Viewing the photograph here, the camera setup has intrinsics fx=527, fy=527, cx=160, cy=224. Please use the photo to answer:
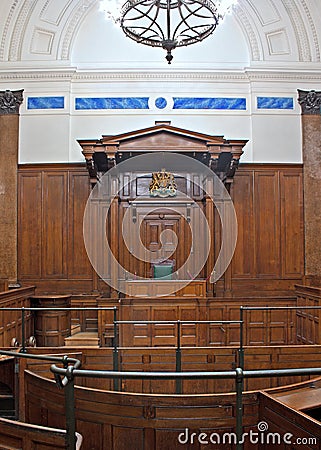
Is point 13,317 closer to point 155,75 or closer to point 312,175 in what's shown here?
point 155,75

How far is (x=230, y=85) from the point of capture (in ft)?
37.2

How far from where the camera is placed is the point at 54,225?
437 inches

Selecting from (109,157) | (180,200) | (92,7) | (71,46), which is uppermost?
Answer: (92,7)

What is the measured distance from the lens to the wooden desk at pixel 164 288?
882 cm

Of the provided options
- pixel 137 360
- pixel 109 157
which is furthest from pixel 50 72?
pixel 137 360

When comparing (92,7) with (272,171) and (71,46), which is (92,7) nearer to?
(71,46)

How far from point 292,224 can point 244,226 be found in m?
1.05

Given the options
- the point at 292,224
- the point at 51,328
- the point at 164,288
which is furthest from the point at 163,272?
the point at 292,224

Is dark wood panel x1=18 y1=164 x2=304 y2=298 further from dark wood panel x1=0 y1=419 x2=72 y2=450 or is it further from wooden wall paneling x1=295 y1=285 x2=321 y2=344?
dark wood panel x1=0 y1=419 x2=72 y2=450

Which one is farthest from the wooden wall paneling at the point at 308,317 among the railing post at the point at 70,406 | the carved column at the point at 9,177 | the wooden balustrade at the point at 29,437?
the railing post at the point at 70,406

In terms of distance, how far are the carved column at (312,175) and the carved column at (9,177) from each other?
611cm

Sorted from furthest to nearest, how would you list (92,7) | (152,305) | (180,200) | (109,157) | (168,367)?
1. (92,7)
2. (180,200)
3. (109,157)
4. (152,305)
5. (168,367)

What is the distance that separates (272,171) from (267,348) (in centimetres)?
557

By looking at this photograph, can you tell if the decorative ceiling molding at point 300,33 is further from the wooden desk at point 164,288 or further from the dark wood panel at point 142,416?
the dark wood panel at point 142,416
